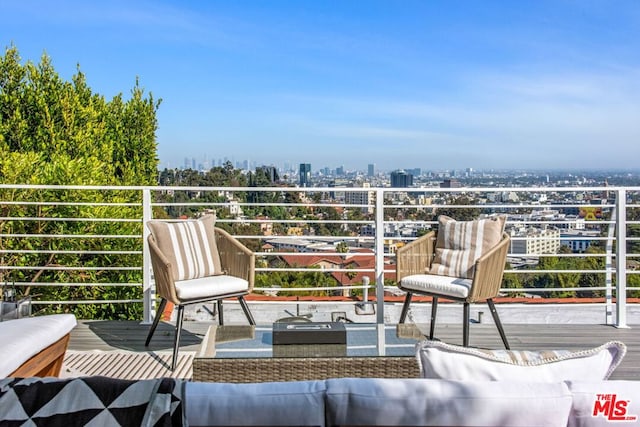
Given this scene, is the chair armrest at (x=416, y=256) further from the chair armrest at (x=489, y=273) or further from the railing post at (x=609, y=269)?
the railing post at (x=609, y=269)

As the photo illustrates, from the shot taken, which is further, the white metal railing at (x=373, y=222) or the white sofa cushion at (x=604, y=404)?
the white metal railing at (x=373, y=222)

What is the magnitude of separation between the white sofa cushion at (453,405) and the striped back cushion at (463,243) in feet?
9.71

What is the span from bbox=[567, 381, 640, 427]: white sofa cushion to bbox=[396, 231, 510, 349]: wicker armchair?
2596 mm

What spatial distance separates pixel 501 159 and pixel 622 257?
13.6 m

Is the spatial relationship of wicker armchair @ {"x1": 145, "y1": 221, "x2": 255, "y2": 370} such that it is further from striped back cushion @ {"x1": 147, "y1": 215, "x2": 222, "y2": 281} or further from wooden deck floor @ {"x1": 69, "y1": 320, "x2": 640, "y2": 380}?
wooden deck floor @ {"x1": 69, "y1": 320, "x2": 640, "y2": 380}

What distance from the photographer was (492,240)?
421 centimetres

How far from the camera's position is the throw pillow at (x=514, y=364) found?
1423mm

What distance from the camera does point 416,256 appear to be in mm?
4418

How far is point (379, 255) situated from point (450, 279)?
2.68ft

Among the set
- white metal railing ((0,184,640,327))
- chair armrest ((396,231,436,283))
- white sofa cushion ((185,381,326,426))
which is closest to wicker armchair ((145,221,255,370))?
white metal railing ((0,184,640,327))

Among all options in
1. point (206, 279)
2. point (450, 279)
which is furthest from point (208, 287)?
point (450, 279)

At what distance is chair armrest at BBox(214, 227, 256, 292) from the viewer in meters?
4.25

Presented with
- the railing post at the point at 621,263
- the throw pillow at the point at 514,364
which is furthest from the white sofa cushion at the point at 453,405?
the railing post at the point at 621,263

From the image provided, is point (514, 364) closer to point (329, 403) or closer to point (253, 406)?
point (329, 403)
